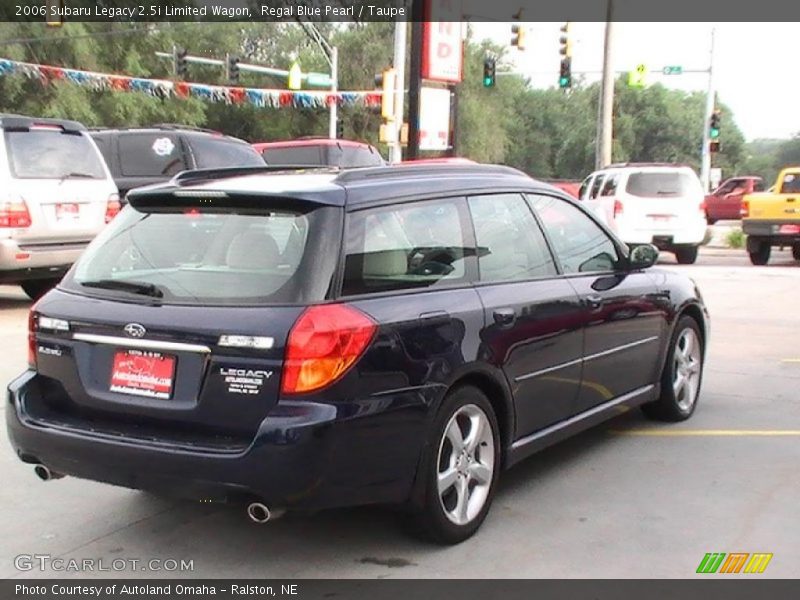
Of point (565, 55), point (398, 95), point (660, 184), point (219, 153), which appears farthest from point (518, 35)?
point (219, 153)

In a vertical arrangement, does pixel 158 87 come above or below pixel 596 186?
above

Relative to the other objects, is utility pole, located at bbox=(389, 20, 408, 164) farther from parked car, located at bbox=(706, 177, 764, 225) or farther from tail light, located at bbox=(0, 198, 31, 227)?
parked car, located at bbox=(706, 177, 764, 225)

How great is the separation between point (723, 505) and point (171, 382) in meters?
2.76

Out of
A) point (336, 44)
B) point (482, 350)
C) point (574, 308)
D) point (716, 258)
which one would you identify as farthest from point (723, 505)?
point (336, 44)

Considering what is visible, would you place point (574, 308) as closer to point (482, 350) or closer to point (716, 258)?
point (482, 350)

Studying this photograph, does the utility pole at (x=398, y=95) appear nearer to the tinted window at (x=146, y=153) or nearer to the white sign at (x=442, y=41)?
the white sign at (x=442, y=41)

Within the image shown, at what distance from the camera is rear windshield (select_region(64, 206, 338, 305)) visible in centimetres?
385

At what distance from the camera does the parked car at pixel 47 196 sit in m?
10.0

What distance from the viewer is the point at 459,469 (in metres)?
4.27

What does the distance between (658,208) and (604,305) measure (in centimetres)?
1347

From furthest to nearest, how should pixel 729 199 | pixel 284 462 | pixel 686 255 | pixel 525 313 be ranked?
pixel 729 199
pixel 686 255
pixel 525 313
pixel 284 462

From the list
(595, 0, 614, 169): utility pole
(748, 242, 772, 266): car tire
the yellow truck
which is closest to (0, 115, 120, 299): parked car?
the yellow truck

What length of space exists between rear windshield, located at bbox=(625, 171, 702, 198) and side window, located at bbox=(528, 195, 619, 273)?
13075 millimetres

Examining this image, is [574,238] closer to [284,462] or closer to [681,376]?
[681,376]
